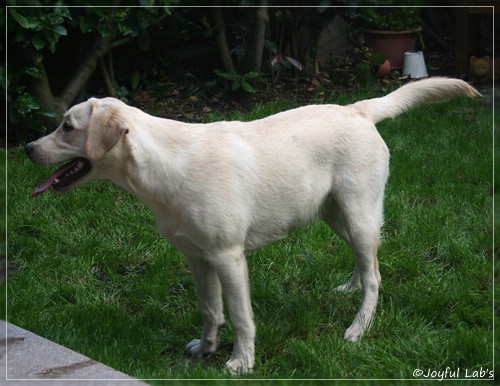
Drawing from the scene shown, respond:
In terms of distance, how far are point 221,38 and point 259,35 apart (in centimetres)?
36

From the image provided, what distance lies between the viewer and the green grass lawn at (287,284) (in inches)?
140

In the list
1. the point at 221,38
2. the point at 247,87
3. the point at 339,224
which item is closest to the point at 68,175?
the point at 339,224

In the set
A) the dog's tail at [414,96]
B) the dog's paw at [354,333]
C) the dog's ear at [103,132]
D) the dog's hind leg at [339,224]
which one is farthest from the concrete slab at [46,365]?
the dog's tail at [414,96]

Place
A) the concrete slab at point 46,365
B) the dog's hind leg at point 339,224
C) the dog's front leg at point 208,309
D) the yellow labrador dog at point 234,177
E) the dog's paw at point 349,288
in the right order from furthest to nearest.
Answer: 1. the dog's paw at point 349,288
2. the dog's hind leg at point 339,224
3. the dog's front leg at point 208,309
4. the yellow labrador dog at point 234,177
5. the concrete slab at point 46,365

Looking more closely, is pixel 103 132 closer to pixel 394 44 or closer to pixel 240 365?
pixel 240 365

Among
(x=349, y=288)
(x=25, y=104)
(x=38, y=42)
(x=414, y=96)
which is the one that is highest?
(x=414, y=96)

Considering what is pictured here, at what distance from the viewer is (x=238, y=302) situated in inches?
136

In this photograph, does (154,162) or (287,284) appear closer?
(154,162)

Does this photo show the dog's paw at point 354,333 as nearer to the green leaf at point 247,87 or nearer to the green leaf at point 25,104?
the green leaf at point 25,104

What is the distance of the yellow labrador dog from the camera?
335cm

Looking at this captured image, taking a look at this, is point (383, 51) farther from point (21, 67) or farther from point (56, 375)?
point (56, 375)

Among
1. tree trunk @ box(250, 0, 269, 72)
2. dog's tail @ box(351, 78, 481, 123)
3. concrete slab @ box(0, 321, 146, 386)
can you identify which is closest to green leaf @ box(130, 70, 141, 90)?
tree trunk @ box(250, 0, 269, 72)

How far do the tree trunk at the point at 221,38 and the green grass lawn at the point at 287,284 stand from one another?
94.5 inches

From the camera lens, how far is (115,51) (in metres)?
7.34
